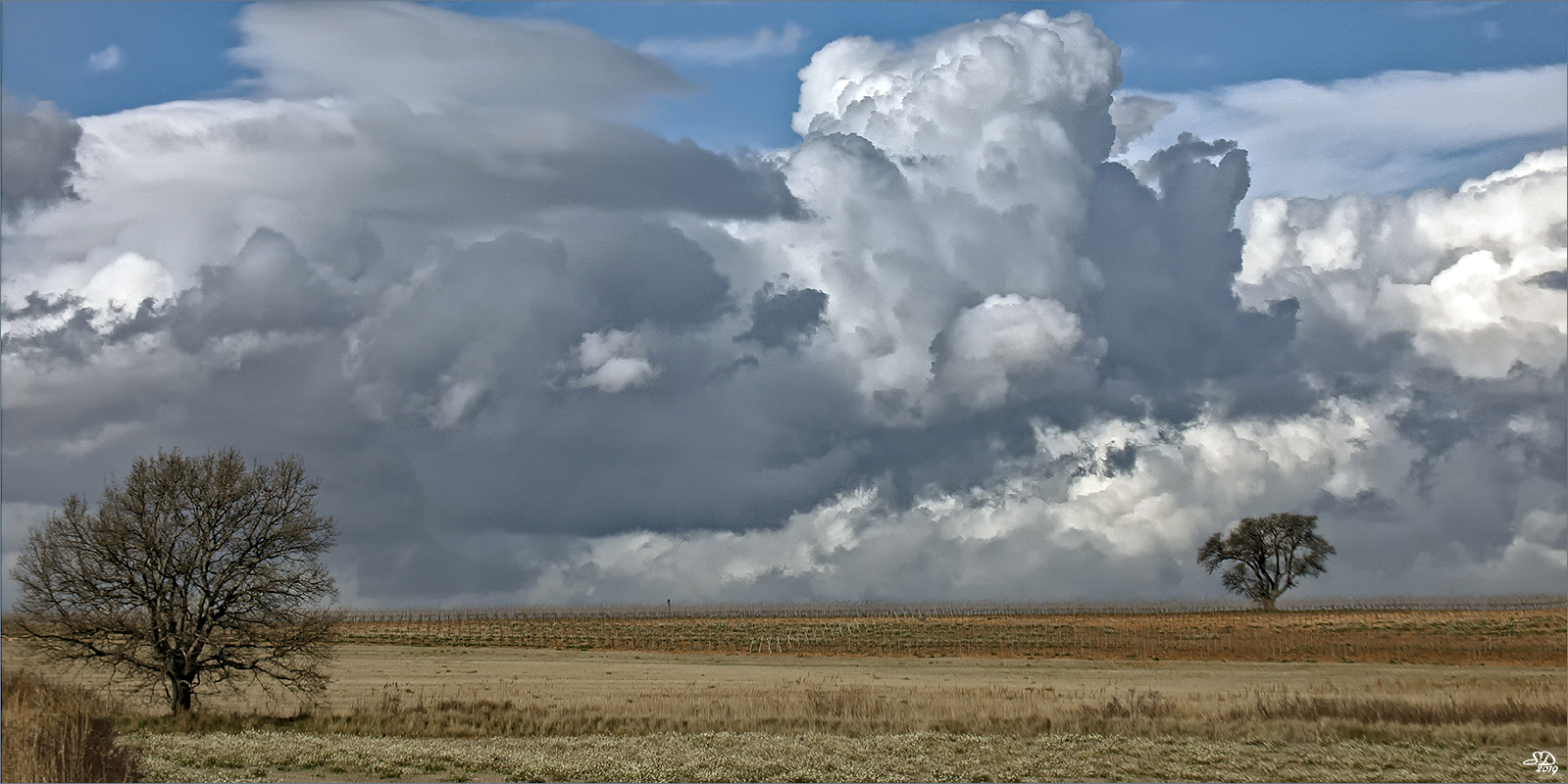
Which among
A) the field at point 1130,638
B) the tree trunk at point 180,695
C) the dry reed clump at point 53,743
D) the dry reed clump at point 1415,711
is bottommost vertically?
the field at point 1130,638

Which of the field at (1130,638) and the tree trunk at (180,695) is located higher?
the tree trunk at (180,695)

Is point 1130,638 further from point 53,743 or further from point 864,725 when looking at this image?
point 53,743

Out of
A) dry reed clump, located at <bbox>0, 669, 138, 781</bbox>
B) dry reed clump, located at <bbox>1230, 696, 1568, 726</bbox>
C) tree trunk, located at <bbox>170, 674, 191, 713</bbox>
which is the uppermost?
dry reed clump, located at <bbox>0, 669, 138, 781</bbox>

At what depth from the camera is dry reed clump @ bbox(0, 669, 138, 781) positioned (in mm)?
18688

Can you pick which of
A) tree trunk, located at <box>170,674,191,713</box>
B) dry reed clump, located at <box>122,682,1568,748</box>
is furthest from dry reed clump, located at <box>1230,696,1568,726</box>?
tree trunk, located at <box>170,674,191,713</box>

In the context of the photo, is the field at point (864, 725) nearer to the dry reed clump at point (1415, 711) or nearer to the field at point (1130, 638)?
the dry reed clump at point (1415, 711)

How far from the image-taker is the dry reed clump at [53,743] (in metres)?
18.7

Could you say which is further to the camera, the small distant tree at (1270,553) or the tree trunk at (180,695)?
the small distant tree at (1270,553)

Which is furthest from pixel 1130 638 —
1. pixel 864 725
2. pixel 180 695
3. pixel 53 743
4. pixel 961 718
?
pixel 53 743

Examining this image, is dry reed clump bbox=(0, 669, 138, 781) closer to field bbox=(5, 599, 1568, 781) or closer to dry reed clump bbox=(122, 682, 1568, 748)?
field bbox=(5, 599, 1568, 781)

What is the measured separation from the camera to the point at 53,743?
1950 cm

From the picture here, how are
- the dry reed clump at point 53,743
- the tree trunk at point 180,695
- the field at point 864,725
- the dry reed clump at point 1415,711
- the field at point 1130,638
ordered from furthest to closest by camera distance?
the field at point 1130,638 < the dry reed clump at point 1415,711 < the tree trunk at point 180,695 < the field at point 864,725 < the dry reed clump at point 53,743

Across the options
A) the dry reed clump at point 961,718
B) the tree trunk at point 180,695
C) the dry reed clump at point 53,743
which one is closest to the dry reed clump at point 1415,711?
the dry reed clump at point 961,718

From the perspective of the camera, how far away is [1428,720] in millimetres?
36875
